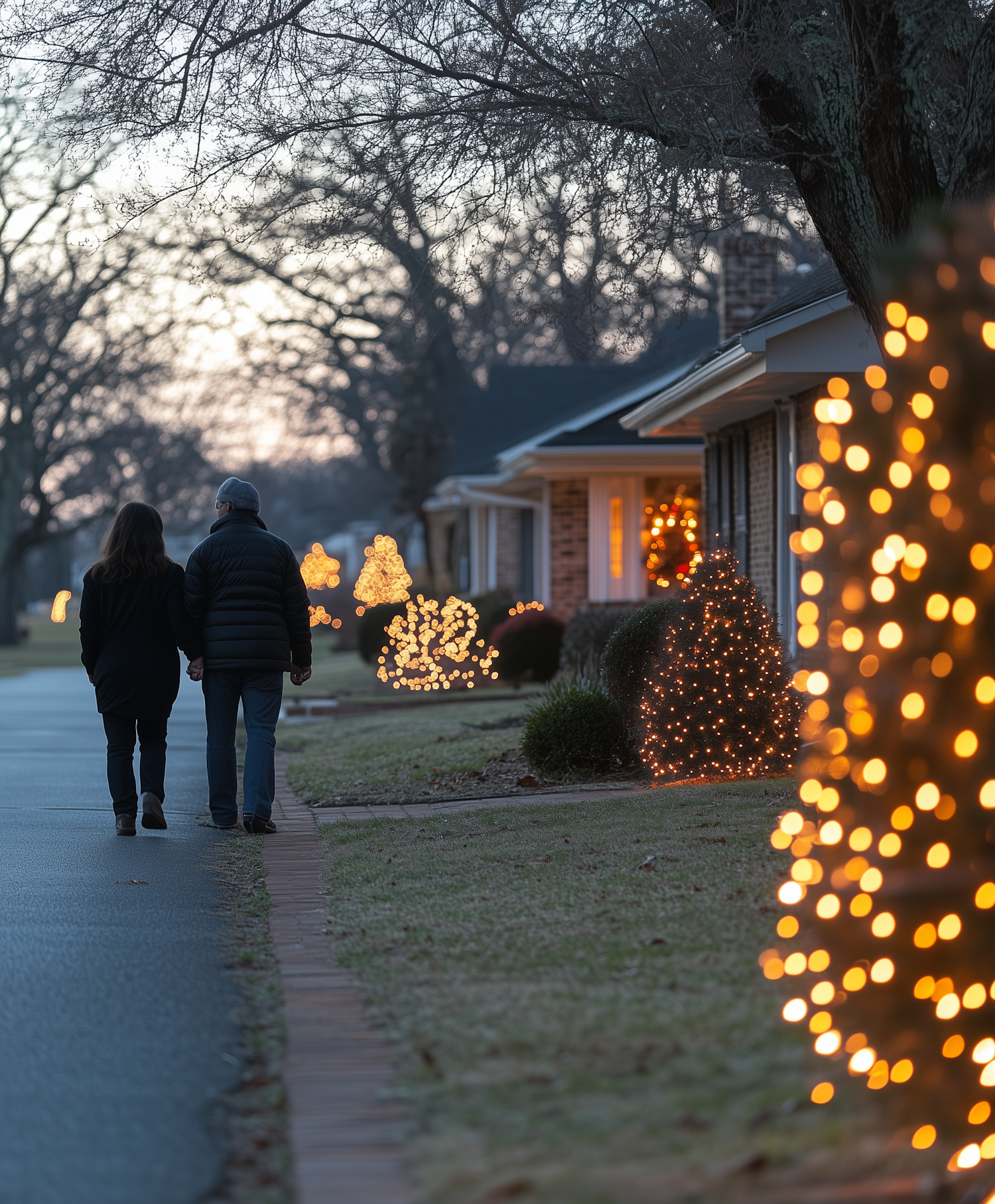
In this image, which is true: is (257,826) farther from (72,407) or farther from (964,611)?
(72,407)

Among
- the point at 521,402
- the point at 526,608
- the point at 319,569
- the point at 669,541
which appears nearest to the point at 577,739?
the point at 319,569

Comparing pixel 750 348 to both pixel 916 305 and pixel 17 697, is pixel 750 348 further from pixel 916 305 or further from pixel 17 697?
pixel 17 697

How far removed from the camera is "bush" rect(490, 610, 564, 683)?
23.1 meters

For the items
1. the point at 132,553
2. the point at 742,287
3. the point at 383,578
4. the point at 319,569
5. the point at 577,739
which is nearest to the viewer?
the point at 132,553

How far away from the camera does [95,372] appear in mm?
42938

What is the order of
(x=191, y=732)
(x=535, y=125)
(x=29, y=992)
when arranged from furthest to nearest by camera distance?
(x=191, y=732), (x=535, y=125), (x=29, y=992)

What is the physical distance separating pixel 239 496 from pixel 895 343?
6.32 meters

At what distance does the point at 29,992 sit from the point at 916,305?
3.93 metres

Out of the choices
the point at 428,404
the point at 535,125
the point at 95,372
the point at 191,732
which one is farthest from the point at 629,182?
the point at 95,372

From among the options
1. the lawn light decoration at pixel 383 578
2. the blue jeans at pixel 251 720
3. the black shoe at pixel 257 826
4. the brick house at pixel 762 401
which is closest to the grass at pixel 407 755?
the black shoe at pixel 257 826

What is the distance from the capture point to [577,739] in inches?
449

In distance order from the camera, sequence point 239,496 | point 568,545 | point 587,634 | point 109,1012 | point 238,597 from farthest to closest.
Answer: point 568,545, point 587,634, point 239,496, point 238,597, point 109,1012

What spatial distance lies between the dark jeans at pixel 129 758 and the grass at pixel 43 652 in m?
16.9

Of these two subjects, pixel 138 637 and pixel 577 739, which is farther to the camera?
pixel 577 739
